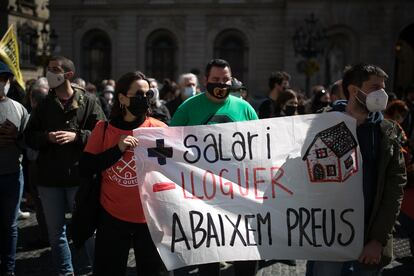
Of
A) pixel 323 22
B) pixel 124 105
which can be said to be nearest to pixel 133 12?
pixel 323 22

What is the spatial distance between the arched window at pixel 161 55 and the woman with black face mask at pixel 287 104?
23476 millimetres

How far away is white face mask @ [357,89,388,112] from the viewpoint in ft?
9.87

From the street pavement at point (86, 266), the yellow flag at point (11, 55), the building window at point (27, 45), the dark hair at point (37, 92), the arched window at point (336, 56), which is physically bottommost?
the street pavement at point (86, 266)

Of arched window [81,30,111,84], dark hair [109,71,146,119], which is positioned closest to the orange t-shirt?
dark hair [109,71,146,119]

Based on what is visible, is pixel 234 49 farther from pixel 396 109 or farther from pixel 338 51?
pixel 396 109

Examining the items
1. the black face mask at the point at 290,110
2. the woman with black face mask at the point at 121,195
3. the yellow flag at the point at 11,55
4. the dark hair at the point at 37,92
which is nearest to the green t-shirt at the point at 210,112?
the woman with black face mask at the point at 121,195

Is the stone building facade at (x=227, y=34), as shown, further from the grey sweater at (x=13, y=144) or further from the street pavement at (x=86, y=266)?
the grey sweater at (x=13, y=144)

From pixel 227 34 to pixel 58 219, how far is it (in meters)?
25.5

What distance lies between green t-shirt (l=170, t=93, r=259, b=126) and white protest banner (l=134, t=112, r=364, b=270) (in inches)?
14.9

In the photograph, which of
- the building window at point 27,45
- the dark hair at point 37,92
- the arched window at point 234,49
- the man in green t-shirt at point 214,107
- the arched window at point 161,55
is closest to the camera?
the man in green t-shirt at point 214,107

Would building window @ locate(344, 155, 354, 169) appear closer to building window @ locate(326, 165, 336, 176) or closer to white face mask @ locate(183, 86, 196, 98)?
building window @ locate(326, 165, 336, 176)

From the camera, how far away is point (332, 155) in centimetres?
338

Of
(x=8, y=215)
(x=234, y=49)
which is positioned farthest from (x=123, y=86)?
(x=234, y=49)

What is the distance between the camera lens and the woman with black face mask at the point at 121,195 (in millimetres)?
3438
